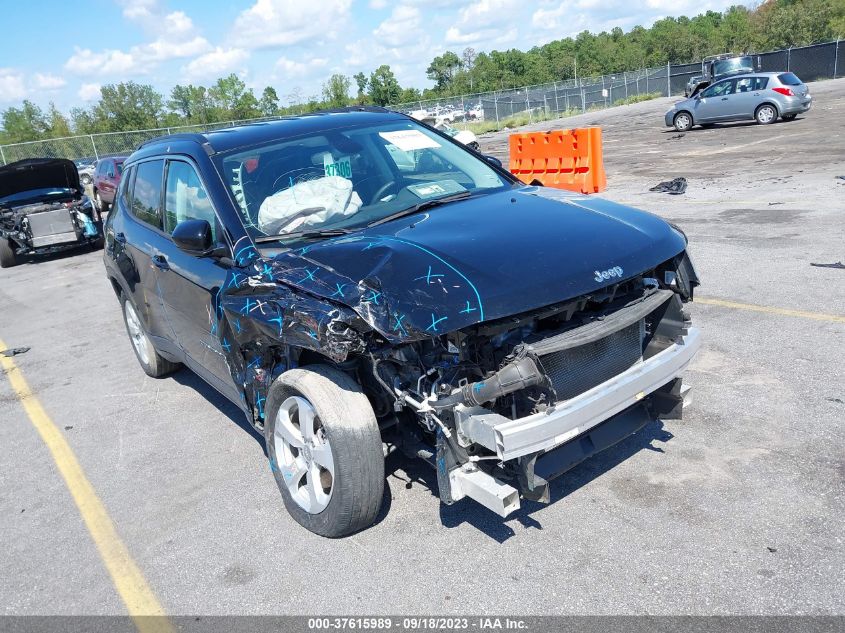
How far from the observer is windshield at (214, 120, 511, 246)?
3.92m

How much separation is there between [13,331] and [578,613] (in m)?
8.39

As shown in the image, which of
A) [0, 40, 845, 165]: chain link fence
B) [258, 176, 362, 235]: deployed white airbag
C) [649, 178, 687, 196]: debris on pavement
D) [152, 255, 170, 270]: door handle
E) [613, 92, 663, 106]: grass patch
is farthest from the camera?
[613, 92, 663, 106]: grass patch

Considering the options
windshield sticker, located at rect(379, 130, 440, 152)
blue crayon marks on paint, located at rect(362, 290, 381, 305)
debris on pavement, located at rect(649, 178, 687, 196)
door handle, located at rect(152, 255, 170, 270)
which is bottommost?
debris on pavement, located at rect(649, 178, 687, 196)

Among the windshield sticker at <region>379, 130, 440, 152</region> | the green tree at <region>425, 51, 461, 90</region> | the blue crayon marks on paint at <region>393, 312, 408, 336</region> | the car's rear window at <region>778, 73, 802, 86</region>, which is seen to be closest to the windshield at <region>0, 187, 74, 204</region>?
A: the windshield sticker at <region>379, 130, 440, 152</region>

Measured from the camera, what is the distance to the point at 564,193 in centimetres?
430

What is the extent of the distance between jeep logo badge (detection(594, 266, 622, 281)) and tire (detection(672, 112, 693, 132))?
76.5 ft

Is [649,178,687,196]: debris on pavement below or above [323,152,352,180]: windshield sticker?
below

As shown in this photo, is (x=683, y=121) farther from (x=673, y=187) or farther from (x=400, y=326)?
(x=400, y=326)

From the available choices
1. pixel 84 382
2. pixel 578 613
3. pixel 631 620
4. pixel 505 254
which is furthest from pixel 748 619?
pixel 84 382

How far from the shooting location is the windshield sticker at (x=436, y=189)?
4.20 m

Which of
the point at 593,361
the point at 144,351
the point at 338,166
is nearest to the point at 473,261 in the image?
the point at 593,361

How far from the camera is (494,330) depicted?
2973 mm

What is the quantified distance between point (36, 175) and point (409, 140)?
40.5ft

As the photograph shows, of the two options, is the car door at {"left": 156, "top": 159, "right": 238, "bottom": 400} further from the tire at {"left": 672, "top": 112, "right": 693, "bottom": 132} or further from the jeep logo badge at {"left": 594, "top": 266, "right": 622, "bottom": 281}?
the tire at {"left": 672, "top": 112, "right": 693, "bottom": 132}
